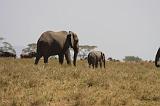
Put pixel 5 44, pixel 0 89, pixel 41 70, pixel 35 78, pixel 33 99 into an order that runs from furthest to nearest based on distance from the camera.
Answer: pixel 5 44 → pixel 41 70 → pixel 35 78 → pixel 0 89 → pixel 33 99

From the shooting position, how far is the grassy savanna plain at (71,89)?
11.8m

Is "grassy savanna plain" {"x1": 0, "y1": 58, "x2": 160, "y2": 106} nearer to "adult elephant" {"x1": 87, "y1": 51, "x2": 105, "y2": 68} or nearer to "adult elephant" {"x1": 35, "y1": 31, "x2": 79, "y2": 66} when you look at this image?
"adult elephant" {"x1": 35, "y1": 31, "x2": 79, "y2": 66}

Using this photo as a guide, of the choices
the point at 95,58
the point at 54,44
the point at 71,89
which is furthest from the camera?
the point at 95,58

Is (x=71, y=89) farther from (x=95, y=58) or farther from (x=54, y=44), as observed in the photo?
(x=95, y=58)

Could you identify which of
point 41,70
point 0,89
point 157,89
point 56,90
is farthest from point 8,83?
point 157,89

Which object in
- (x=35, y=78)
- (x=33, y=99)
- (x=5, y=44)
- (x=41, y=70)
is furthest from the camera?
(x=5, y=44)

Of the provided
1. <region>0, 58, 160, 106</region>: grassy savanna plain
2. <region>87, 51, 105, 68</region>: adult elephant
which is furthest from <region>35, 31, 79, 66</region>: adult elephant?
<region>0, 58, 160, 106</region>: grassy savanna plain

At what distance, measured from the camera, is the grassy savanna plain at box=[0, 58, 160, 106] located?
38.8 feet

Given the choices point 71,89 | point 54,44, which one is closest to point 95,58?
point 54,44

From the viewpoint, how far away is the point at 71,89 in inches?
521

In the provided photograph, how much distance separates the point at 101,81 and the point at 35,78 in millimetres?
2456

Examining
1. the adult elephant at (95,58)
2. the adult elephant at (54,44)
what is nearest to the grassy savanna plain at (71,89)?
the adult elephant at (54,44)

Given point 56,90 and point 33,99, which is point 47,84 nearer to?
point 56,90

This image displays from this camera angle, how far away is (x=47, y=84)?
13484 millimetres
